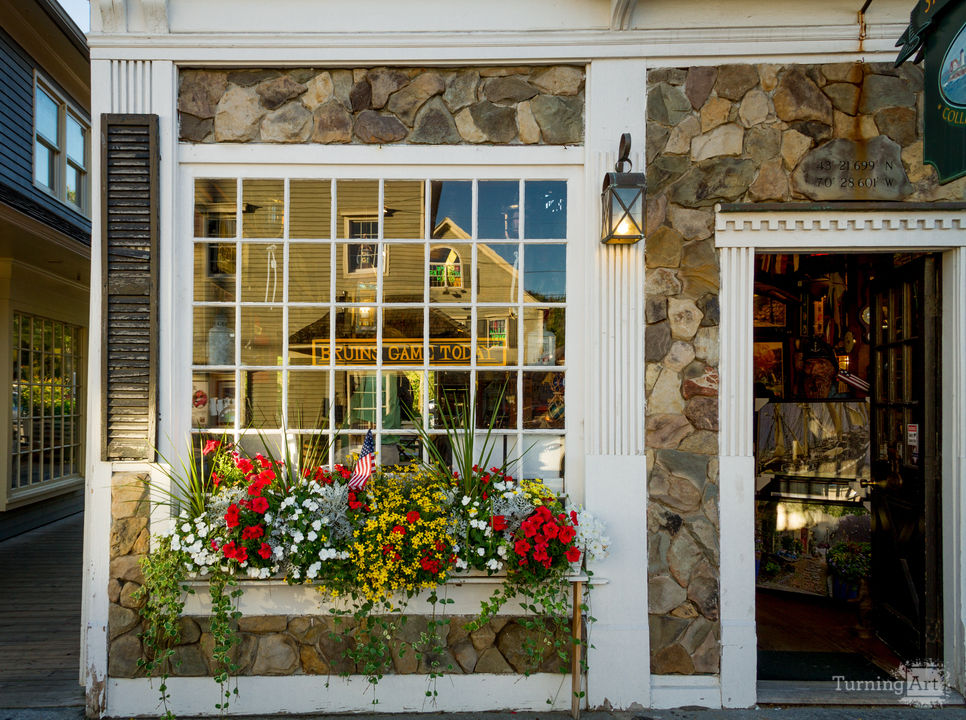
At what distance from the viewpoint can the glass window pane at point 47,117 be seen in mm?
7469

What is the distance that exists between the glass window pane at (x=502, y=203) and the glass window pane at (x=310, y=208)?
3.07 feet

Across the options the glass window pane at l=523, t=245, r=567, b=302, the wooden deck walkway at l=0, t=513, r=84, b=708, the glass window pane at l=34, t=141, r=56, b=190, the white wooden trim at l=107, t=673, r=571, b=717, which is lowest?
the wooden deck walkway at l=0, t=513, r=84, b=708

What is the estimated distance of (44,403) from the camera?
7902 millimetres

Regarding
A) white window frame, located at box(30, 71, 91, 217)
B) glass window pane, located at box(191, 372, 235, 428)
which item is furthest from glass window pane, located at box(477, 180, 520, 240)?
white window frame, located at box(30, 71, 91, 217)

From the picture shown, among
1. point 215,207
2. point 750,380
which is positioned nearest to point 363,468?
point 215,207

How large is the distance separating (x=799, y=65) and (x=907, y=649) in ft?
12.2

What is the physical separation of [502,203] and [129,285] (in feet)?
7.39

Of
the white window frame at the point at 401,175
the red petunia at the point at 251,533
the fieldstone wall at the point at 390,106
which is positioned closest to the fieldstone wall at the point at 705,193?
the white window frame at the point at 401,175

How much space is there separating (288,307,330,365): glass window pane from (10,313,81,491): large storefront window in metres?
Answer: 6.04

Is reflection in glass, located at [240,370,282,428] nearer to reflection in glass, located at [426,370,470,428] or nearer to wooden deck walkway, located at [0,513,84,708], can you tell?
reflection in glass, located at [426,370,470,428]

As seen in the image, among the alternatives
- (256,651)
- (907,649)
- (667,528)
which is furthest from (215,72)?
(907,649)

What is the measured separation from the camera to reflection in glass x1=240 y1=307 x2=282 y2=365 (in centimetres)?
350

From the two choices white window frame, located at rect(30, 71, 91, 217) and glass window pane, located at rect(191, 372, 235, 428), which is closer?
glass window pane, located at rect(191, 372, 235, 428)

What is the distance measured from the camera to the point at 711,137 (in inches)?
133
